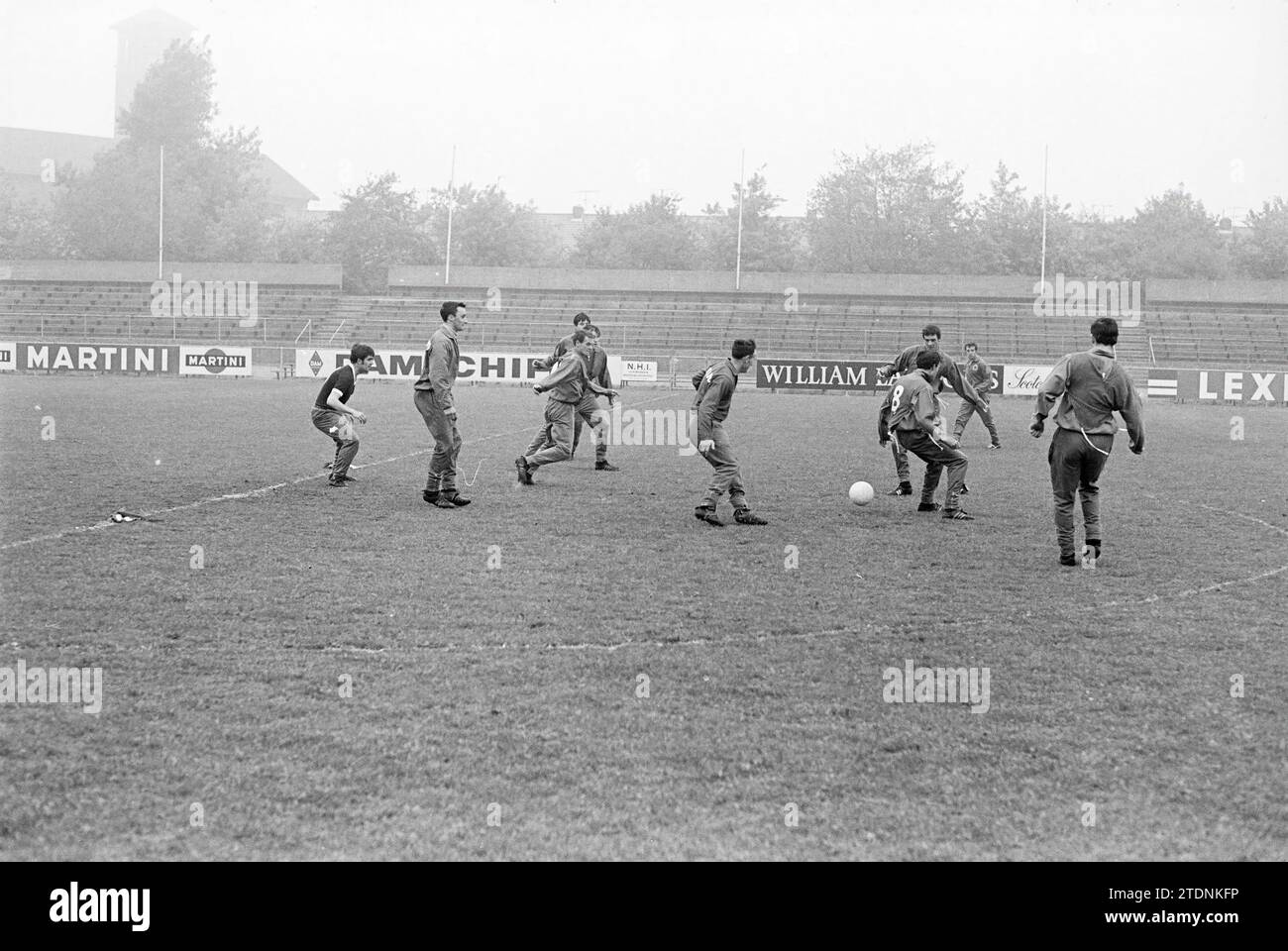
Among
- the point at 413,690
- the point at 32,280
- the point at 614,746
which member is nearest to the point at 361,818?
the point at 614,746

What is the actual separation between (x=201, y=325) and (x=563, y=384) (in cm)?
4348

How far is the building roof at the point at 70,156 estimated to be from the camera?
4938 inches

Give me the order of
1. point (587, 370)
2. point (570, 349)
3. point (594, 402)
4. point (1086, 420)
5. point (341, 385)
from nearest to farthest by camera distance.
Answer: point (1086, 420) → point (341, 385) → point (587, 370) → point (570, 349) → point (594, 402)

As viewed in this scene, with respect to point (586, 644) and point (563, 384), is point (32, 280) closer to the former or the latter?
point (563, 384)

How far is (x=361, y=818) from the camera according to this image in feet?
15.3

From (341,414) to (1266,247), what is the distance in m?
74.2

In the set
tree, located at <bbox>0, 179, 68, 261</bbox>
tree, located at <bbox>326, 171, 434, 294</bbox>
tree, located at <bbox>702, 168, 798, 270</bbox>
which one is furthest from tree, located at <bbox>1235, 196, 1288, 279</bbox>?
tree, located at <bbox>0, 179, 68, 261</bbox>

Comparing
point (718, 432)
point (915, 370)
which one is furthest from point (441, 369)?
point (915, 370)

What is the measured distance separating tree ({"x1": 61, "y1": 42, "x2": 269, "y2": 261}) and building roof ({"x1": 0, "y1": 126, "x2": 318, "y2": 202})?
33.8 m

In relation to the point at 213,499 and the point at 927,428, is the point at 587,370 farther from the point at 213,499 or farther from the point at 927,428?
the point at 213,499

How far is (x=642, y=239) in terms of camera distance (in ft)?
262

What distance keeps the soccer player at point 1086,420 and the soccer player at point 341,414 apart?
25.4 feet

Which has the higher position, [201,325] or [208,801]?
[201,325]
